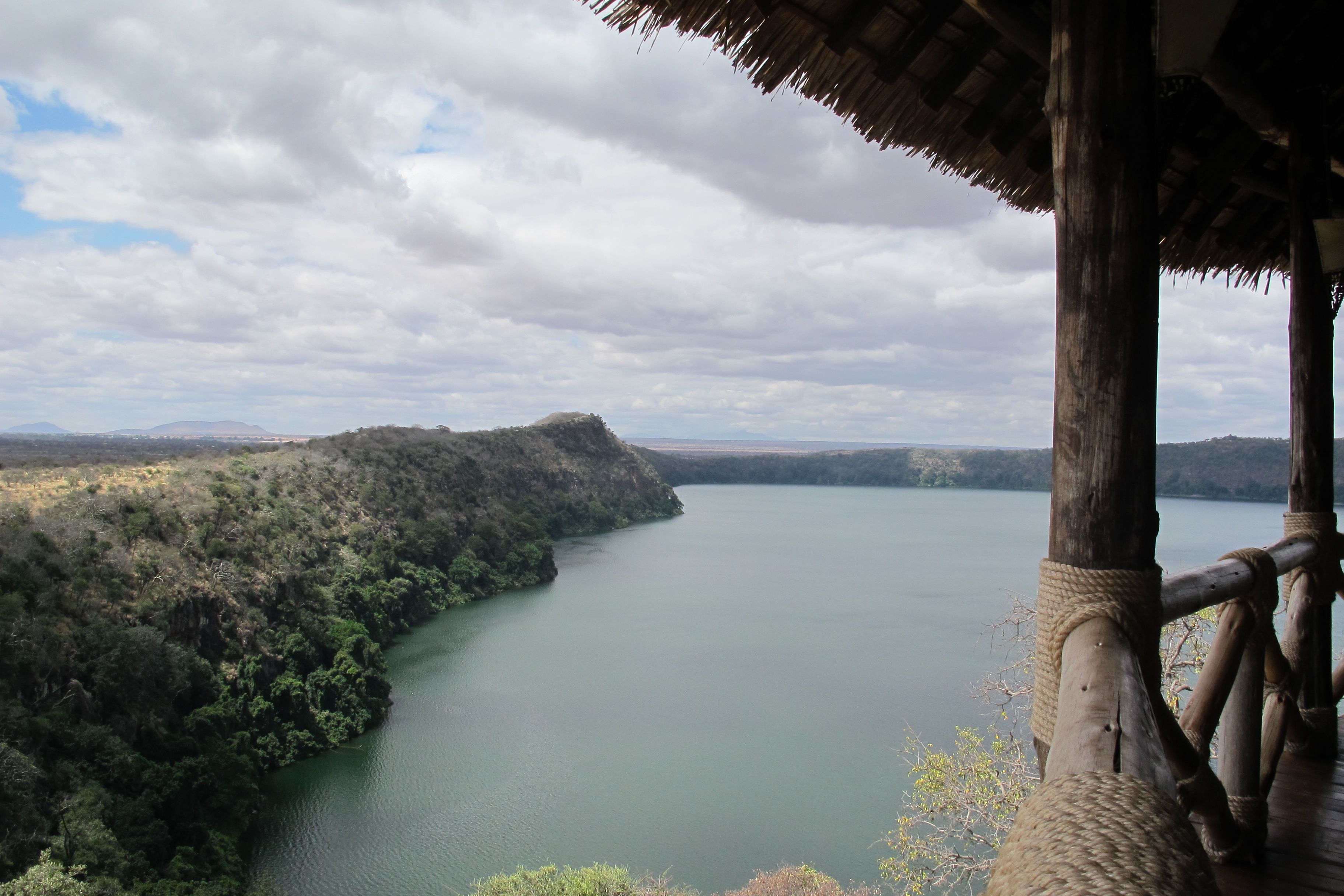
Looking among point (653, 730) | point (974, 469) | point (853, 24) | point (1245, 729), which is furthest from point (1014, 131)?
point (974, 469)

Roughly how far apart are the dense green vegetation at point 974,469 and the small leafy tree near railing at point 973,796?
177 feet

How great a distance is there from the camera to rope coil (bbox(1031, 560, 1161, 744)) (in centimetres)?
131

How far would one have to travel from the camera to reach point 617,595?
33.2 m

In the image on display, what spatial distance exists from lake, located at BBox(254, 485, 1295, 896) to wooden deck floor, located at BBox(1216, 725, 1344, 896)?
1059cm

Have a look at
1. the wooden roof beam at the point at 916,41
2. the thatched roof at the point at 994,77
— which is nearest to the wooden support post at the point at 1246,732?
the thatched roof at the point at 994,77

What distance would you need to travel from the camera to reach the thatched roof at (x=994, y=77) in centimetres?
212

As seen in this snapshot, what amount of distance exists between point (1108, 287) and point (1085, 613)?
49 cm

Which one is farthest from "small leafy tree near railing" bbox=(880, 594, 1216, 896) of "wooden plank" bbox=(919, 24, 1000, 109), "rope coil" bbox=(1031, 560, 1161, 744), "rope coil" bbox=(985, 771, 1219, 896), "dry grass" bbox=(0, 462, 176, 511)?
"dry grass" bbox=(0, 462, 176, 511)

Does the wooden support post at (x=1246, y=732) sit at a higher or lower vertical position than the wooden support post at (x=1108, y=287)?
lower

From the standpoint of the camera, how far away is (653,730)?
718 inches

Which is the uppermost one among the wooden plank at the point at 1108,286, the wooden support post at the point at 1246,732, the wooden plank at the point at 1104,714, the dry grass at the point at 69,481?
the wooden plank at the point at 1108,286

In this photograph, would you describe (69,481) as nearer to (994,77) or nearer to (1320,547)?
(994,77)

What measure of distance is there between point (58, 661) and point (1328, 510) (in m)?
17.4

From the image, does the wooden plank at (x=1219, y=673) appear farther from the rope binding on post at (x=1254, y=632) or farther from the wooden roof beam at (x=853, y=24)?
the wooden roof beam at (x=853, y=24)
